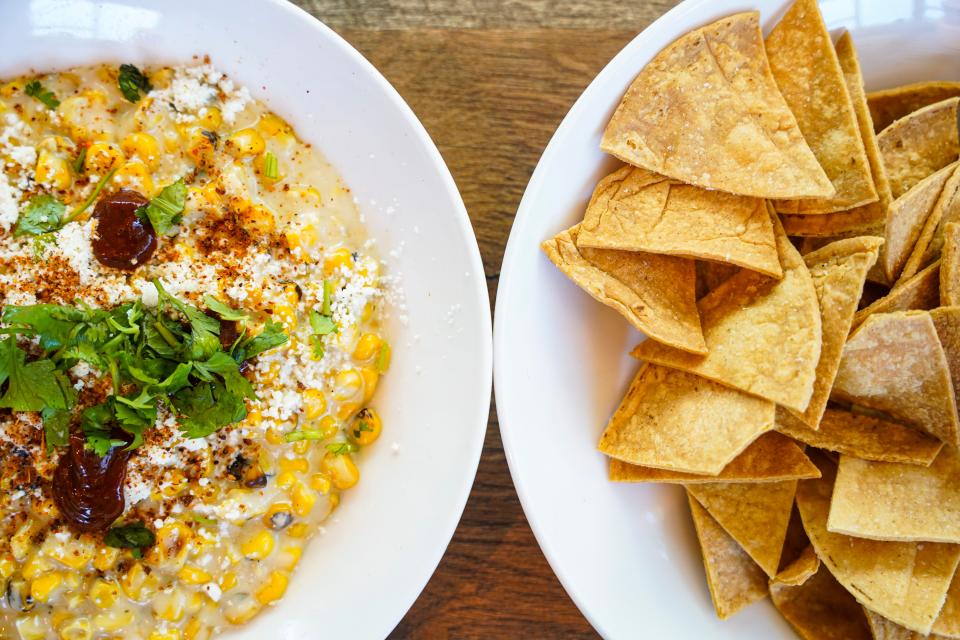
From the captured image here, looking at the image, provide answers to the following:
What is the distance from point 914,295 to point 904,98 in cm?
62

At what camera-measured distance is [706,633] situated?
89.0 inches

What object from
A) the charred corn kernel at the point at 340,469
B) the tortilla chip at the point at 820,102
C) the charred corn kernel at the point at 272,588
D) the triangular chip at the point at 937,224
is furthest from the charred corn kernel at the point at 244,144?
the triangular chip at the point at 937,224

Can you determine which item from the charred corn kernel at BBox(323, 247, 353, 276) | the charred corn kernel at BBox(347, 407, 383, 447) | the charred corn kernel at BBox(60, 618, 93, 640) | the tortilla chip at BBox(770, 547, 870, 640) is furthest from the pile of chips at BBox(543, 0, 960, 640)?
the charred corn kernel at BBox(60, 618, 93, 640)

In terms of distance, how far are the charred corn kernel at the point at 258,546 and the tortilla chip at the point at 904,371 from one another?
66.3 inches

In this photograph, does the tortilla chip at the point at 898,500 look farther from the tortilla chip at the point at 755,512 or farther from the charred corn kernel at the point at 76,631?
the charred corn kernel at the point at 76,631

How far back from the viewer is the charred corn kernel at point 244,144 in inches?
86.2

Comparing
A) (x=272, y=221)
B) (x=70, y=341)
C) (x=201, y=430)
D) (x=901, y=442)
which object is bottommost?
(x=201, y=430)

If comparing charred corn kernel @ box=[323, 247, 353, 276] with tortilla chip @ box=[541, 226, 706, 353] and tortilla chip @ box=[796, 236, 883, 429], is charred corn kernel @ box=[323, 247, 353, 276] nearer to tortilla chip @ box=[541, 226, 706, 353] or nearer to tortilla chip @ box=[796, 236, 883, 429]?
tortilla chip @ box=[541, 226, 706, 353]

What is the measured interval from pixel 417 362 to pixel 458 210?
0.48m

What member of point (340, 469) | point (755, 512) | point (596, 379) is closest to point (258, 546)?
point (340, 469)

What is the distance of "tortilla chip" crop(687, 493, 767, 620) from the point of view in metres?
2.19

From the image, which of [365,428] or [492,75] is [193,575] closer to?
[365,428]

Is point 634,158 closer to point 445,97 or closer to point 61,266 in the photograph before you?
point 445,97

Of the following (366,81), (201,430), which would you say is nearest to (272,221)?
(366,81)
